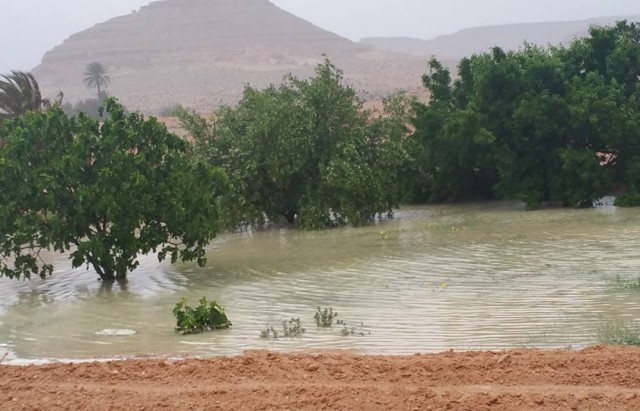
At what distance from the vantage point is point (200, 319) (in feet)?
37.4

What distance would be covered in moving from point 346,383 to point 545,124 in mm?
18628

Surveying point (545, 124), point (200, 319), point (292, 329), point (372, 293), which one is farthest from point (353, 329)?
point (545, 124)

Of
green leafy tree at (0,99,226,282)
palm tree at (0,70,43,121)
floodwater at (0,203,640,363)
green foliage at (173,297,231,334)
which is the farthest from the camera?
palm tree at (0,70,43,121)

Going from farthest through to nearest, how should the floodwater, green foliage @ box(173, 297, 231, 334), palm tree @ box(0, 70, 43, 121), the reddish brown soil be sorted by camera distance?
palm tree @ box(0, 70, 43, 121), green foliage @ box(173, 297, 231, 334), the floodwater, the reddish brown soil

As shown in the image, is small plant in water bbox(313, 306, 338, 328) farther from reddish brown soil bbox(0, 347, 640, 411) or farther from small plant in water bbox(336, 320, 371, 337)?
reddish brown soil bbox(0, 347, 640, 411)

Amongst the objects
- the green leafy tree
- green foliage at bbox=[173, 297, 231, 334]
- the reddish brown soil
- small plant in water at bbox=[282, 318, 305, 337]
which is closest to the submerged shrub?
the green leafy tree

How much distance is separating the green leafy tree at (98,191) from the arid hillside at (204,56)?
7695 cm

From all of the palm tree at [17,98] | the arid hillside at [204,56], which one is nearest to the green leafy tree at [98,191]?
the palm tree at [17,98]

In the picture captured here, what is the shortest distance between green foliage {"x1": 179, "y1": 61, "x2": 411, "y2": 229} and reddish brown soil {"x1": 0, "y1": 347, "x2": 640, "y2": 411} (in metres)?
14.7

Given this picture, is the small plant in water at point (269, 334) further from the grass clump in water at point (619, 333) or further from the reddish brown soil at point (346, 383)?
the grass clump in water at point (619, 333)

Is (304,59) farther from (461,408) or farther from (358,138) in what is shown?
(461,408)

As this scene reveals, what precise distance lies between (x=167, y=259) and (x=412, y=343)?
10.2 meters

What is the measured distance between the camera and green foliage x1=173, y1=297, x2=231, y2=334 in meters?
11.4

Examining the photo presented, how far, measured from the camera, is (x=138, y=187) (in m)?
16.0
